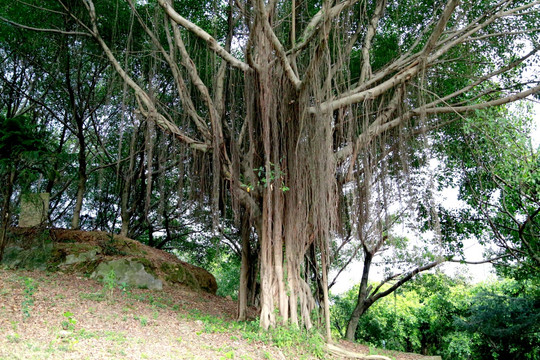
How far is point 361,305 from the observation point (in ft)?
27.2

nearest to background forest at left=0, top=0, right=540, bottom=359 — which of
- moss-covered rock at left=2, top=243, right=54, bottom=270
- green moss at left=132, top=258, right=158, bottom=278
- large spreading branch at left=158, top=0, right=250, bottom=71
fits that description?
large spreading branch at left=158, top=0, right=250, bottom=71

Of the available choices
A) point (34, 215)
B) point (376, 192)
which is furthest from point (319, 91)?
point (34, 215)

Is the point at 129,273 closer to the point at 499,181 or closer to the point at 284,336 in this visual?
the point at 284,336

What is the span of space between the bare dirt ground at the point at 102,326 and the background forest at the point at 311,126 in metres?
0.71

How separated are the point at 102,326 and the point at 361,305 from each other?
5767mm

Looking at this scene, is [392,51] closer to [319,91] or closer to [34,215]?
[319,91]

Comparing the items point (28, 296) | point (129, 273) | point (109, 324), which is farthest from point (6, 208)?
point (109, 324)

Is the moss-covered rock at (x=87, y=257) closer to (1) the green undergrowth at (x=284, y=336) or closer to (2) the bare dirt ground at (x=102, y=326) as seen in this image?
(2) the bare dirt ground at (x=102, y=326)

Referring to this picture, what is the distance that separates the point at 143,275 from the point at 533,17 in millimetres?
6962

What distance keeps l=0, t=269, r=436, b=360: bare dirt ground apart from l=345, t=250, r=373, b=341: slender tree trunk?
8.05ft

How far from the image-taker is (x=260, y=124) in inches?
196

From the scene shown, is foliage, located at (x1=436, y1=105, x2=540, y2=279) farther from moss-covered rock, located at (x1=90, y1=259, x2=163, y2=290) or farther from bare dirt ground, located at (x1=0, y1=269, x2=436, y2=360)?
moss-covered rock, located at (x1=90, y1=259, x2=163, y2=290)

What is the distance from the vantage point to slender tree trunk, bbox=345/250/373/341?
8.18m

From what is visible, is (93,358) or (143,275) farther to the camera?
(143,275)
